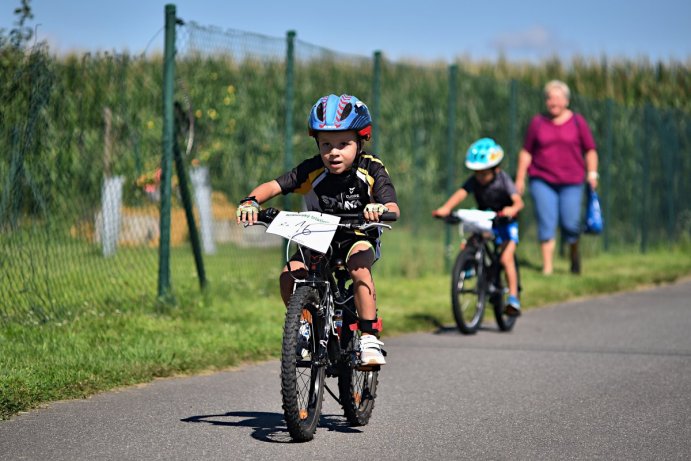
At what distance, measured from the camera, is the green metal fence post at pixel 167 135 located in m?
10.9

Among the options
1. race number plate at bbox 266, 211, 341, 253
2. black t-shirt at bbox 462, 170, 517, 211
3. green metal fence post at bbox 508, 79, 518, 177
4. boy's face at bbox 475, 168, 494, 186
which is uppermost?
green metal fence post at bbox 508, 79, 518, 177

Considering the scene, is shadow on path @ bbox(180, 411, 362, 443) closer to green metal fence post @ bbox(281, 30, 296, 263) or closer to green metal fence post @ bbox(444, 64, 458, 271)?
green metal fence post @ bbox(281, 30, 296, 263)

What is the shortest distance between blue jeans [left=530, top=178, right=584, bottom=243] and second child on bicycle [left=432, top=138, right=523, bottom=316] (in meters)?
4.34

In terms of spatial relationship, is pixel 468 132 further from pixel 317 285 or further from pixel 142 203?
pixel 317 285

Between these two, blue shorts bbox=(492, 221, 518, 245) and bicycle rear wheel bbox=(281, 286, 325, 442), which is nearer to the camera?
bicycle rear wheel bbox=(281, 286, 325, 442)

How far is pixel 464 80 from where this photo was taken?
17500 millimetres

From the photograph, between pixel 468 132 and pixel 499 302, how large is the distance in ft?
23.9

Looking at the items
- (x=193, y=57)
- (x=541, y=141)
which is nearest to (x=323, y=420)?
(x=193, y=57)

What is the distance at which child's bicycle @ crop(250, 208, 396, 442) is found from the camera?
6.13 m

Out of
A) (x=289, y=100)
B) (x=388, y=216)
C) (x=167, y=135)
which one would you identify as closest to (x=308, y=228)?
(x=388, y=216)

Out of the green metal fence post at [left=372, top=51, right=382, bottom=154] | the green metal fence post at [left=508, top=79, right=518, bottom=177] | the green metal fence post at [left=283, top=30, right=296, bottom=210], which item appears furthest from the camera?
the green metal fence post at [left=508, top=79, right=518, bottom=177]

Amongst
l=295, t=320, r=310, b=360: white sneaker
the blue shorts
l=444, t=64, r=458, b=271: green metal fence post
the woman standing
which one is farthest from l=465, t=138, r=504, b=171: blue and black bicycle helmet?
l=295, t=320, r=310, b=360: white sneaker

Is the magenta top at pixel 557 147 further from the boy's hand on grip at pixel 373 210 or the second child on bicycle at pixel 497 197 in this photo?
the boy's hand on grip at pixel 373 210

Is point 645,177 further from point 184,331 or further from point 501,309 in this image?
point 184,331
